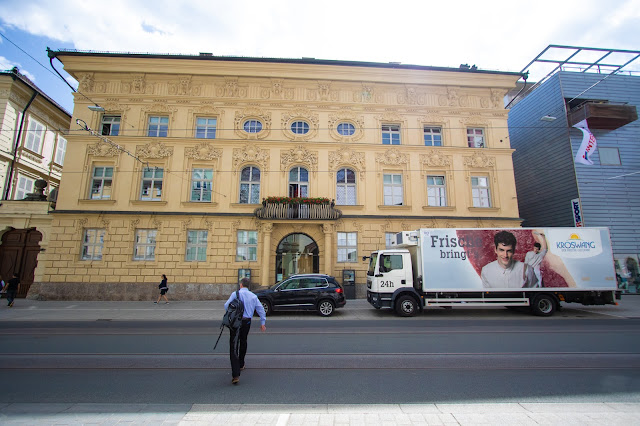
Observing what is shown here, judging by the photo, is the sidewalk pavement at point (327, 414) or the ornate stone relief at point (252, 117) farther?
the ornate stone relief at point (252, 117)

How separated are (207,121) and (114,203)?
→ 7.99 m

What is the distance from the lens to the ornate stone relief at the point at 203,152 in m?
19.5

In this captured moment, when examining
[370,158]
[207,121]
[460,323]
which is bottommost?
[460,323]

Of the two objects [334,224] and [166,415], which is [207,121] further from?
[166,415]

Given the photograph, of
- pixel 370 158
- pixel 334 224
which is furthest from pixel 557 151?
pixel 334 224

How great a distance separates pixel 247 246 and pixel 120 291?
787cm

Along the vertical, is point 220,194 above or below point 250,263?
above

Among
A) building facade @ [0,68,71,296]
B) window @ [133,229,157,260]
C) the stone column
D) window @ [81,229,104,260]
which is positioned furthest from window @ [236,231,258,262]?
building facade @ [0,68,71,296]

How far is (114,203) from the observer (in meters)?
18.7

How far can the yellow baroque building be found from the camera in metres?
18.1

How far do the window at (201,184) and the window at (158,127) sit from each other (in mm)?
3529

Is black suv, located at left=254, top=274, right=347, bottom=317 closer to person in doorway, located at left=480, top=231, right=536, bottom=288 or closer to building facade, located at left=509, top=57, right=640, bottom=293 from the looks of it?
person in doorway, located at left=480, top=231, right=536, bottom=288

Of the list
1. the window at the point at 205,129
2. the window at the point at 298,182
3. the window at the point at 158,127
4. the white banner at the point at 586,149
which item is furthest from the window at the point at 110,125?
the white banner at the point at 586,149

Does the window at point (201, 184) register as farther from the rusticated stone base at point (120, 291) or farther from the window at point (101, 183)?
the rusticated stone base at point (120, 291)
